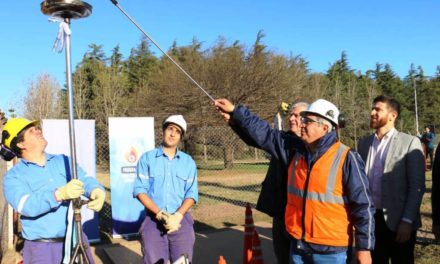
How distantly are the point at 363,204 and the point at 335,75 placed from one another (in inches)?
1915

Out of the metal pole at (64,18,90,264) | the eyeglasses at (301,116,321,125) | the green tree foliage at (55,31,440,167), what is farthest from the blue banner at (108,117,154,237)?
the green tree foliage at (55,31,440,167)

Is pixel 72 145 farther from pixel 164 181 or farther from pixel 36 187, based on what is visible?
pixel 164 181

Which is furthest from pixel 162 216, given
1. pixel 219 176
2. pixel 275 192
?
pixel 219 176

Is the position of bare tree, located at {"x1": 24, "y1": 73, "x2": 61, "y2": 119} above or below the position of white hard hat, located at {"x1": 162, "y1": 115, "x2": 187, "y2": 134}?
above

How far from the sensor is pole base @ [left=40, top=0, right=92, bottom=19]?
2.30 m

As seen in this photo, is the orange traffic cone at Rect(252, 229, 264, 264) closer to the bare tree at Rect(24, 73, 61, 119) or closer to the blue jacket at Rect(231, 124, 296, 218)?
the blue jacket at Rect(231, 124, 296, 218)

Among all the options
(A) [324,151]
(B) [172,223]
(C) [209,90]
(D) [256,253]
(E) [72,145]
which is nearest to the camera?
(E) [72,145]

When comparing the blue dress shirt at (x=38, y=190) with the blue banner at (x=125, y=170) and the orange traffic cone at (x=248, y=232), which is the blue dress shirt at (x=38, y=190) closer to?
the orange traffic cone at (x=248, y=232)

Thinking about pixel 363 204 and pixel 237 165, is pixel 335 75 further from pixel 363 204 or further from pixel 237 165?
pixel 363 204

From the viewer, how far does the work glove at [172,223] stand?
3.54m

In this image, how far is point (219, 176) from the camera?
1989cm

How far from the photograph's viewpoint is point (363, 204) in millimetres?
2666

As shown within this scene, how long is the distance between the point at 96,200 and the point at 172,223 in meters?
0.91

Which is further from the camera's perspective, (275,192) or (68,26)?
(275,192)
